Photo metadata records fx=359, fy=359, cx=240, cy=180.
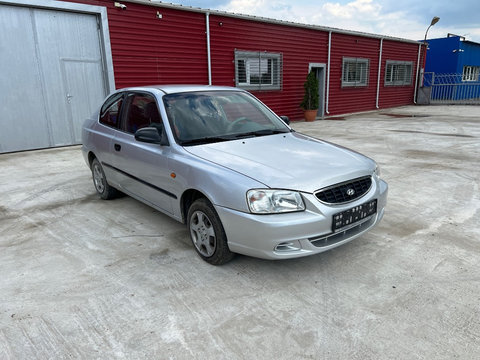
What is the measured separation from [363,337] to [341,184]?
1093 mm

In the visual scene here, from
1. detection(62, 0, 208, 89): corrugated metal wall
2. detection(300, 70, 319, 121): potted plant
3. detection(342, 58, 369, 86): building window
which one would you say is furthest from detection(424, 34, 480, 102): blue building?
detection(62, 0, 208, 89): corrugated metal wall

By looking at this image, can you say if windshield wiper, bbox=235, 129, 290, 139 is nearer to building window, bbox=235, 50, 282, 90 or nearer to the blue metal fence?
building window, bbox=235, 50, 282, 90

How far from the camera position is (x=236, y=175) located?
268 cm

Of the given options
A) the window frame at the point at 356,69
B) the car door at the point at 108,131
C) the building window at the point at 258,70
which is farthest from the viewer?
the window frame at the point at 356,69

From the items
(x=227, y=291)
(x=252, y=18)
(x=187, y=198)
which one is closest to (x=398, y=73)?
(x=252, y=18)

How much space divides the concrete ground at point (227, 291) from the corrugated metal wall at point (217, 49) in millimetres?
6490

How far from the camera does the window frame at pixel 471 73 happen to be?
27702 millimetres

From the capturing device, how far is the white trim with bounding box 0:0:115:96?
8.07 meters

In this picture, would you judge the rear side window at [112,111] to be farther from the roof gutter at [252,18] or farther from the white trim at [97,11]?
the roof gutter at [252,18]

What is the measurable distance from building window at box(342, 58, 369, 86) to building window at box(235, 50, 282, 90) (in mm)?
4240

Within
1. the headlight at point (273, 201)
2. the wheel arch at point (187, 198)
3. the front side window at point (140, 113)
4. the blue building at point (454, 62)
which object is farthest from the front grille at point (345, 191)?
the blue building at point (454, 62)

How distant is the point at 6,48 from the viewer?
8.06 meters

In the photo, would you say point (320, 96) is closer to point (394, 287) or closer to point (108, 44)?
point (108, 44)

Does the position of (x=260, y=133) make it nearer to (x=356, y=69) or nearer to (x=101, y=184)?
(x=101, y=184)
